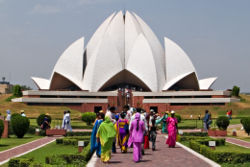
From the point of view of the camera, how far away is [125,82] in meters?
48.2

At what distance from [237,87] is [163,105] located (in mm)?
14664

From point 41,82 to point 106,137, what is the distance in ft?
138

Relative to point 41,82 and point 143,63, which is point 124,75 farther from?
point 41,82

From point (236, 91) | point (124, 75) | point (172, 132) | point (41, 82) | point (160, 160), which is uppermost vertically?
point (124, 75)

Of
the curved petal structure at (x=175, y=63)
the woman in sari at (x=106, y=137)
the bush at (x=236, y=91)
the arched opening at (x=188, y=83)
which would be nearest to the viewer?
the woman in sari at (x=106, y=137)

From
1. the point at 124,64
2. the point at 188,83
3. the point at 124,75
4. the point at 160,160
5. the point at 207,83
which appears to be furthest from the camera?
the point at 188,83

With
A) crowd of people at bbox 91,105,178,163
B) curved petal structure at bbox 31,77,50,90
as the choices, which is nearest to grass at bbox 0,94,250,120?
curved petal structure at bbox 31,77,50,90

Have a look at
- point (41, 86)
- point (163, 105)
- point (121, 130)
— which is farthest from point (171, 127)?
point (41, 86)

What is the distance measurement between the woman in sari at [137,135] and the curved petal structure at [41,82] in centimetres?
4003

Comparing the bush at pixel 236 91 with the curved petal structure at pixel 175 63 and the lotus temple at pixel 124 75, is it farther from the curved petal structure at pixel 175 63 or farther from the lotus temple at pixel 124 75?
the curved petal structure at pixel 175 63

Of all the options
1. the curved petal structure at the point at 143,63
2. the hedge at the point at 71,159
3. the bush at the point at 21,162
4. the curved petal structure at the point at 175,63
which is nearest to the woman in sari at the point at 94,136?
the hedge at the point at 71,159

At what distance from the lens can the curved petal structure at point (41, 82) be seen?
47987mm

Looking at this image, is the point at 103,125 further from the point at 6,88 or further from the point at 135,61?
the point at 6,88

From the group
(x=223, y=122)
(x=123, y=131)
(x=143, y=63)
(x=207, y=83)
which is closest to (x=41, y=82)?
(x=143, y=63)
